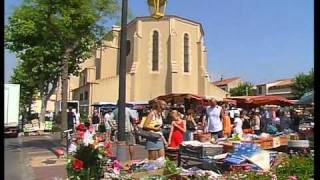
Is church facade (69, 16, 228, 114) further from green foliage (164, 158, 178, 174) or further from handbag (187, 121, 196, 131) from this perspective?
green foliage (164, 158, 178, 174)

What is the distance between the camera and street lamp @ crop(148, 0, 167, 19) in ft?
25.2

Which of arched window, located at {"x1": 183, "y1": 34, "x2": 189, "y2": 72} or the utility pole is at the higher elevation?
arched window, located at {"x1": 183, "y1": 34, "x2": 189, "y2": 72}

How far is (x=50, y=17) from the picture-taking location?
1434 cm

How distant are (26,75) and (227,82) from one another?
2788 inches

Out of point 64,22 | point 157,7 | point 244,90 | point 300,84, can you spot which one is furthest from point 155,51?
point 157,7

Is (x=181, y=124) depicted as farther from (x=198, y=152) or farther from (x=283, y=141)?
(x=283, y=141)

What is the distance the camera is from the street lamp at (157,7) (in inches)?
302

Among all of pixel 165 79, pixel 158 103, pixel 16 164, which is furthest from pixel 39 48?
pixel 165 79

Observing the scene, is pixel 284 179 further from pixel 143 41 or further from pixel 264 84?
pixel 264 84

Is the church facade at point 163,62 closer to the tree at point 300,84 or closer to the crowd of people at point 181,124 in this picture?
the tree at point 300,84

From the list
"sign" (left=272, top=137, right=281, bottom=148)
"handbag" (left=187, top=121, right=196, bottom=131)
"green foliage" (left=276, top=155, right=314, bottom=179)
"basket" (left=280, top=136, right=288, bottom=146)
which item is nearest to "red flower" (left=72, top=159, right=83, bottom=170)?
"green foliage" (left=276, top=155, right=314, bottom=179)

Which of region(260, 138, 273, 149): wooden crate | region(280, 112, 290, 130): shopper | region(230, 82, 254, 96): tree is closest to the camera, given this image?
region(260, 138, 273, 149): wooden crate

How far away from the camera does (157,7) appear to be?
7703mm

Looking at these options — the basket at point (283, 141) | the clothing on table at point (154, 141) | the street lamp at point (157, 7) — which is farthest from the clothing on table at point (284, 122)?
the street lamp at point (157, 7)
